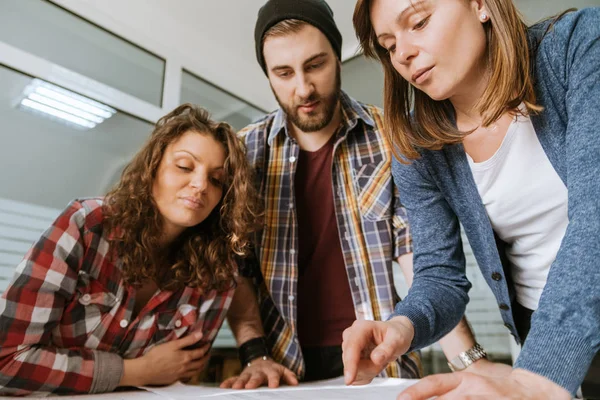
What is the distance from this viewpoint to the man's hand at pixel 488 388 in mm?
401

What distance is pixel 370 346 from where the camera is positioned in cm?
68

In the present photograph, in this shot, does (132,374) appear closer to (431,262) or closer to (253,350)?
(253,350)

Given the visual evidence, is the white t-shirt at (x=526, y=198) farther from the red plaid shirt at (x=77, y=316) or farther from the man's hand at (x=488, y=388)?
the red plaid shirt at (x=77, y=316)

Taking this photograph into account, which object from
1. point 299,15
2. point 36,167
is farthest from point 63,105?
point 299,15

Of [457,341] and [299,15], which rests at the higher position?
[299,15]

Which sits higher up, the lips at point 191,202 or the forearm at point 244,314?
the lips at point 191,202

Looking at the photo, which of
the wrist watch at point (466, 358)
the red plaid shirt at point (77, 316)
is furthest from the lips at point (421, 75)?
the red plaid shirt at point (77, 316)

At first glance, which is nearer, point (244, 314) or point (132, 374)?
point (132, 374)

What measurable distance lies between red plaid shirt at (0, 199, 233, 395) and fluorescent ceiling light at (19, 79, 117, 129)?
1182mm

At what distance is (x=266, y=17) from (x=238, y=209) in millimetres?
683

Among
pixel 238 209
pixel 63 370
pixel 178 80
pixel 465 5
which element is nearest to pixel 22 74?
pixel 178 80

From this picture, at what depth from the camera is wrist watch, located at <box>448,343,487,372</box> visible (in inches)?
43.1

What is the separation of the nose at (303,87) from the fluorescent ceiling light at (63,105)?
1.33 m

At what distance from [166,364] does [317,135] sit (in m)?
0.89
